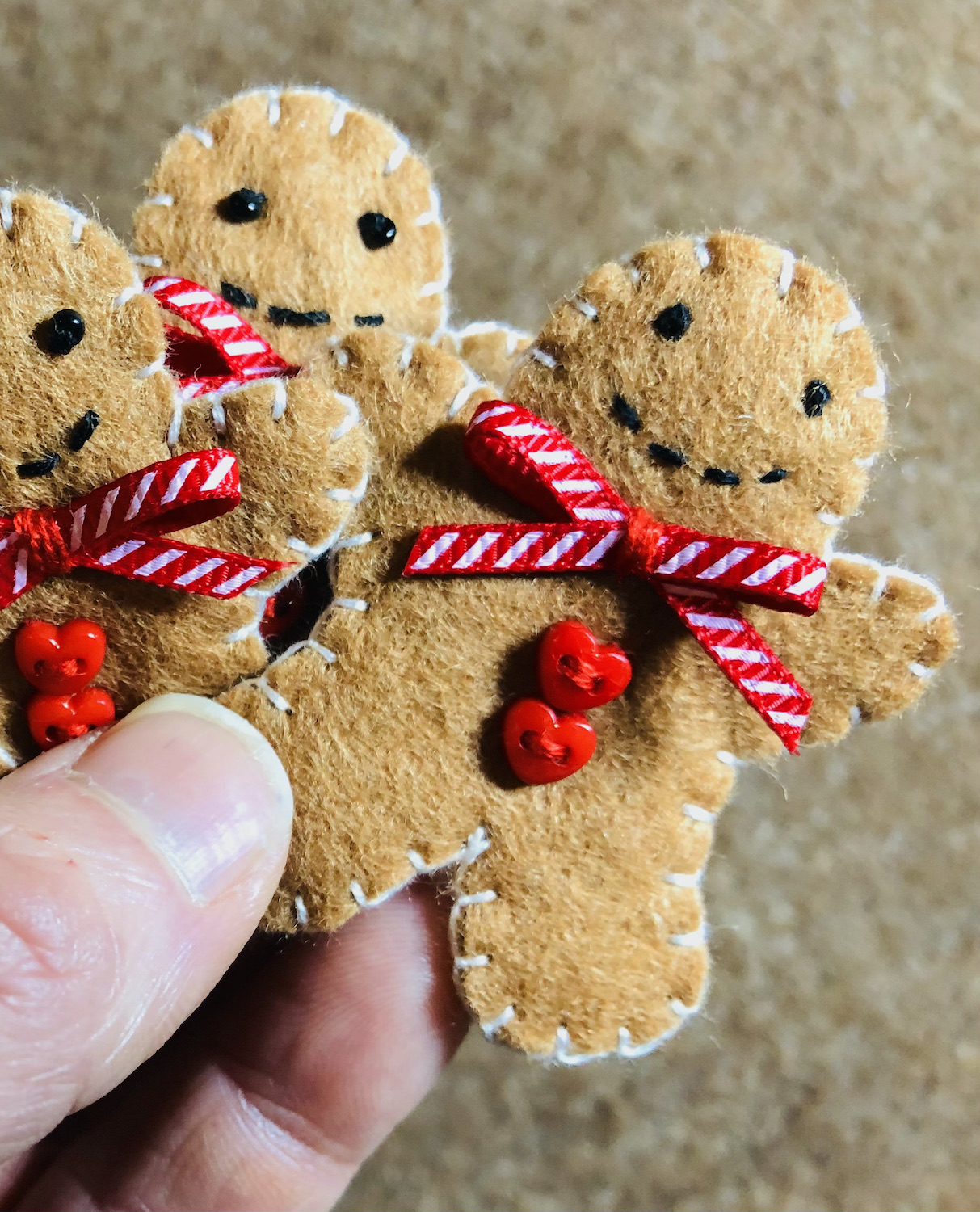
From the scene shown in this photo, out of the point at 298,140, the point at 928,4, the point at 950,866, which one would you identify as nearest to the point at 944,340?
the point at 928,4

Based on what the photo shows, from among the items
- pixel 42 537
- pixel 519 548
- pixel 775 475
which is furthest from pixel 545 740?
pixel 42 537

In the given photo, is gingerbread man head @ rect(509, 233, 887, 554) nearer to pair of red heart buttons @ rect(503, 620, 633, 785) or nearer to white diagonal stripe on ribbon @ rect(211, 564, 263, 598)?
pair of red heart buttons @ rect(503, 620, 633, 785)

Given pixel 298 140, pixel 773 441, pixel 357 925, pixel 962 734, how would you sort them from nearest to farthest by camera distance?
1. pixel 773 441
2. pixel 298 140
3. pixel 357 925
4. pixel 962 734

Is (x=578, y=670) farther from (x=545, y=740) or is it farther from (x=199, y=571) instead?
(x=199, y=571)

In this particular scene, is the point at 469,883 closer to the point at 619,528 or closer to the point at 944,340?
the point at 619,528

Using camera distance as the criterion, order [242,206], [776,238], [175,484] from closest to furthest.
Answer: [175,484] < [242,206] < [776,238]

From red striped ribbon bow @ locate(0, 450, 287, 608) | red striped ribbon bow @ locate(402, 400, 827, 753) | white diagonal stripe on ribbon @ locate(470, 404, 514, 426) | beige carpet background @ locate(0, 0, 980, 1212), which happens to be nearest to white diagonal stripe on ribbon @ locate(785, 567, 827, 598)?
red striped ribbon bow @ locate(402, 400, 827, 753)
